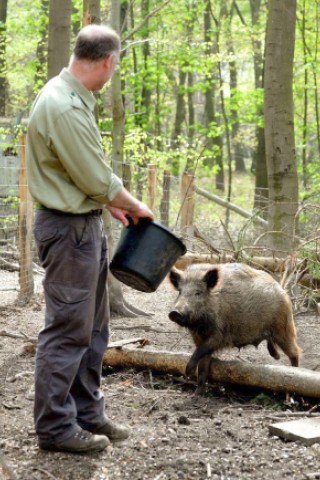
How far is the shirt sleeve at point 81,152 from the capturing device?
14.0 feet

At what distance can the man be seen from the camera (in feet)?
14.1

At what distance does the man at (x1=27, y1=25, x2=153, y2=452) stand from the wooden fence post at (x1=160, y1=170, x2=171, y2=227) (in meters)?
8.51

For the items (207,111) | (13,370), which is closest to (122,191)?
(13,370)

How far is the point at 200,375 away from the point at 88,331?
2.08 meters

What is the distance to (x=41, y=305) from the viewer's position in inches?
401

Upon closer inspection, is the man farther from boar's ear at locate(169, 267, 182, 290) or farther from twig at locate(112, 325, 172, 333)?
twig at locate(112, 325, 172, 333)

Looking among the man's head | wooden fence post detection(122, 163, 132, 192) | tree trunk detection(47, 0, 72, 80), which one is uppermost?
tree trunk detection(47, 0, 72, 80)

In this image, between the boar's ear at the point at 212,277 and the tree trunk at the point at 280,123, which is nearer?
the boar's ear at the point at 212,277

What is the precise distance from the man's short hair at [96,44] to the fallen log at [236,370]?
289 centimetres

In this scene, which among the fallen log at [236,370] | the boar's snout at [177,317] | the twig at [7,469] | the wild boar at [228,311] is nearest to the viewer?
the twig at [7,469]

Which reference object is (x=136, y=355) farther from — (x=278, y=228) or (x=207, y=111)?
(x=207, y=111)

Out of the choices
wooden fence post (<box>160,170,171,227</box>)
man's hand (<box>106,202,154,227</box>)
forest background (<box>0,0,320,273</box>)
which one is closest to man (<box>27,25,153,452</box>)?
man's hand (<box>106,202,154,227</box>)

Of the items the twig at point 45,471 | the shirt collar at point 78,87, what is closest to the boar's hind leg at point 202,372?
the twig at point 45,471

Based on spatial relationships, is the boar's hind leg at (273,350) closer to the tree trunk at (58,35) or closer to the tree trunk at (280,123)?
the tree trunk at (280,123)
